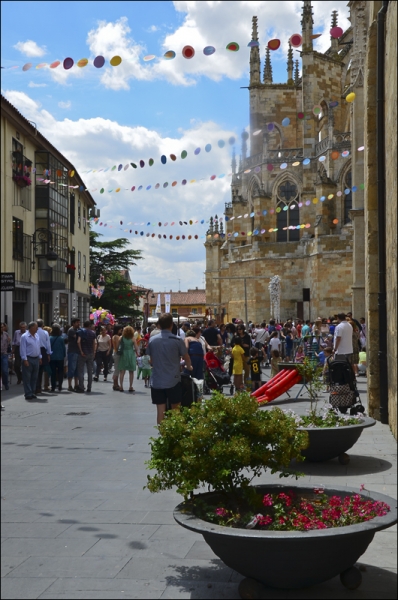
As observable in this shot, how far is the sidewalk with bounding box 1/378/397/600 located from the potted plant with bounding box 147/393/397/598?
0.92 ft

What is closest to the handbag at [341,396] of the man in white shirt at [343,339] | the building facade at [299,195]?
the man in white shirt at [343,339]

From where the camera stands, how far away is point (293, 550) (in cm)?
405

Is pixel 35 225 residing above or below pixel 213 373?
above

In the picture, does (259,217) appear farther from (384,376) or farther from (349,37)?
(384,376)

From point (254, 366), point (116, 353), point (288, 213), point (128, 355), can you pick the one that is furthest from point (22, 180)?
point (288, 213)

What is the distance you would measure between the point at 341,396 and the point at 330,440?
291 cm

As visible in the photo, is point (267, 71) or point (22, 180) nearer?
point (22, 180)

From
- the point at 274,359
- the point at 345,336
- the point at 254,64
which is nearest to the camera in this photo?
the point at 345,336

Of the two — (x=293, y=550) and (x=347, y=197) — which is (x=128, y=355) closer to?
(x=293, y=550)

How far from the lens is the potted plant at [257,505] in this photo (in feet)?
13.4

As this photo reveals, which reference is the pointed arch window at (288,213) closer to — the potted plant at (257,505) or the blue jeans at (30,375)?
the blue jeans at (30,375)

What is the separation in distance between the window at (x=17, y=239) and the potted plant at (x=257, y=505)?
963 inches

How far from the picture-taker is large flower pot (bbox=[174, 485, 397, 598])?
402cm

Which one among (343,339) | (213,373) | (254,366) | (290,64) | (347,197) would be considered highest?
(290,64)
